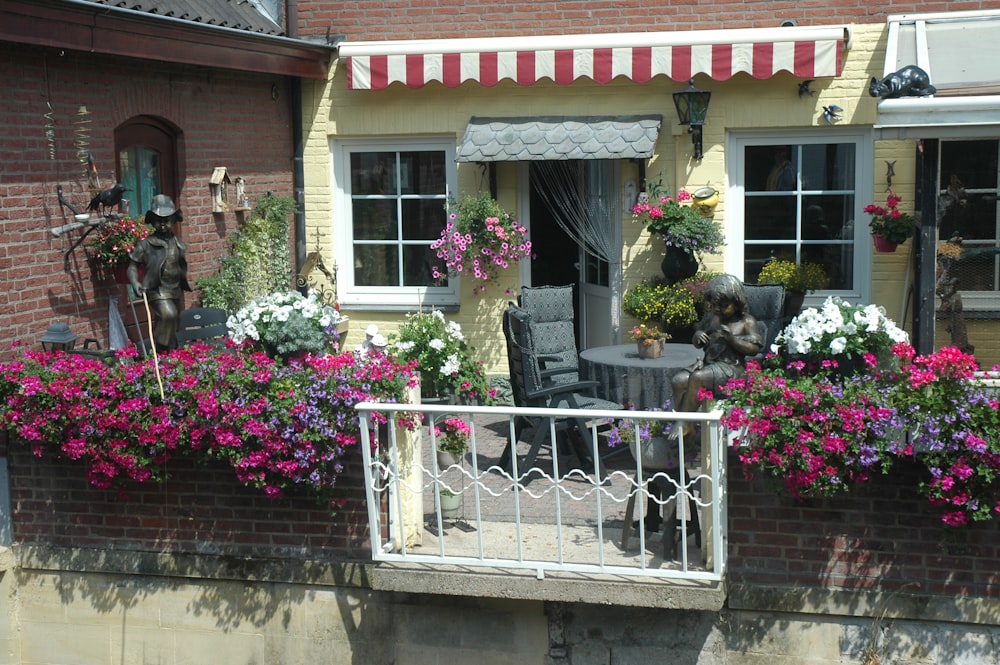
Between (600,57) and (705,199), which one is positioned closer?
(600,57)

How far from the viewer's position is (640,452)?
230 inches

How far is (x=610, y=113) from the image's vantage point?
10.1 m

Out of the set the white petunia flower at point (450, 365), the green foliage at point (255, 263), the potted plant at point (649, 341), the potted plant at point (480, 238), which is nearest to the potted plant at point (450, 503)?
the white petunia flower at point (450, 365)

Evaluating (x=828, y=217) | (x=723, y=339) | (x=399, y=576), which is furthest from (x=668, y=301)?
(x=399, y=576)

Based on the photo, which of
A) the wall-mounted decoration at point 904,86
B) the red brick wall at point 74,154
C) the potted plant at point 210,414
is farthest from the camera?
the wall-mounted decoration at point 904,86

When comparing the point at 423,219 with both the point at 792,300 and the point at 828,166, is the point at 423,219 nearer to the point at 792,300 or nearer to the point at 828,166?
the point at 792,300

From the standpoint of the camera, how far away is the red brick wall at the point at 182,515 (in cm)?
647

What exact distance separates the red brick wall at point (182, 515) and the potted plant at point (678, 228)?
4.22 meters

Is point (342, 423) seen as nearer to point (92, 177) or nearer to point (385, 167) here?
point (92, 177)

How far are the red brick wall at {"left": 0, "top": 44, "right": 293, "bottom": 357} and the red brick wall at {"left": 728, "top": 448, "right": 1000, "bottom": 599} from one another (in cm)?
421

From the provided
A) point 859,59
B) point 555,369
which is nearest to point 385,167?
point 555,369

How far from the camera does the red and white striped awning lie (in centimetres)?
945

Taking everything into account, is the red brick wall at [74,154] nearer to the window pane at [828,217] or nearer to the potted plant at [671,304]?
the potted plant at [671,304]

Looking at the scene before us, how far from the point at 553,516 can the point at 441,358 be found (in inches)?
66.6
